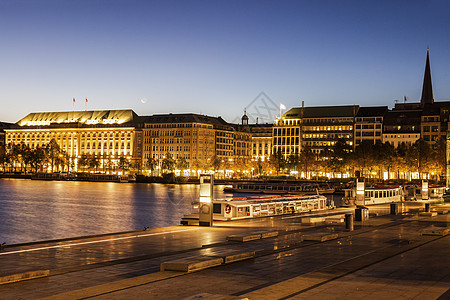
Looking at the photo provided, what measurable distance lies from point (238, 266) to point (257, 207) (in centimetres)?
2305

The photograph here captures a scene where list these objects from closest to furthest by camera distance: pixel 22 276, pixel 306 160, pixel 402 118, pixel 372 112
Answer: pixel 22 276
pixel 306 160
pixel 402 118
pixel 372 112

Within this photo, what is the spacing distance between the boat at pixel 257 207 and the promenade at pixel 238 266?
6.18 meters

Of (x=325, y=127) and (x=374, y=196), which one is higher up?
(x=325, y=127)

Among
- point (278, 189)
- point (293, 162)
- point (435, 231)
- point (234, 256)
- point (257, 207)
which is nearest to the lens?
point (234, 256)

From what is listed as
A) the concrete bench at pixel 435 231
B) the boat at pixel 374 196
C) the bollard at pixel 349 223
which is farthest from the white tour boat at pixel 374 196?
the concrete bench at pixel 435 231

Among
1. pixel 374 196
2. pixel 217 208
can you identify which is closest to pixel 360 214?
pixel 217 208

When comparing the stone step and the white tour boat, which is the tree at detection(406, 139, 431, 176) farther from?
the stone step

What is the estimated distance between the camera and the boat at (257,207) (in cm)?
3788

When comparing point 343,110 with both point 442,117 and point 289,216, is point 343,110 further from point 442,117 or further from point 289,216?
point 289,216

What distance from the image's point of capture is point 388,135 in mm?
177000

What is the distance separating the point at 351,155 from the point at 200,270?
140m

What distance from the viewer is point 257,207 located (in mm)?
42375

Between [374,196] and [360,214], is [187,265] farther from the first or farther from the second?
[374,196]

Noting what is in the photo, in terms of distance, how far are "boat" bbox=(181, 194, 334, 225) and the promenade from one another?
618 centimetres
